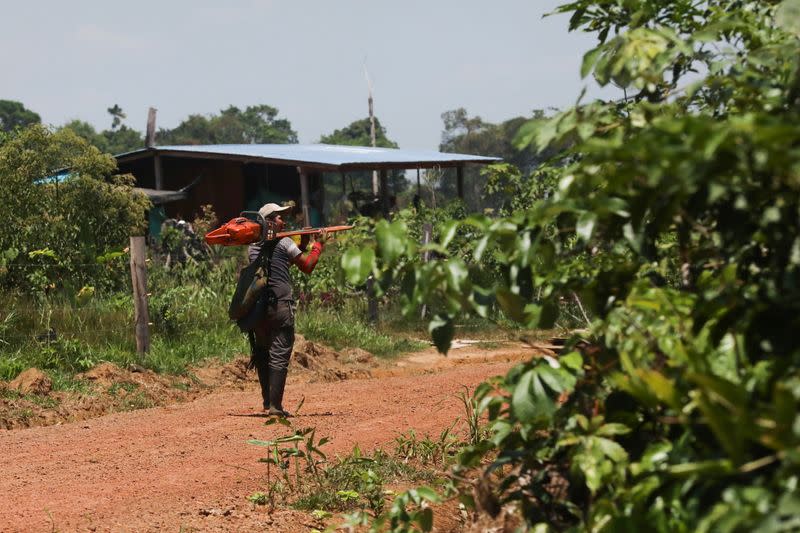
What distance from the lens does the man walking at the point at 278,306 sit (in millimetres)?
9305

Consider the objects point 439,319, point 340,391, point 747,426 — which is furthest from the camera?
point 340,391

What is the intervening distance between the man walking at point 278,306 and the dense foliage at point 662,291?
5.44 metres

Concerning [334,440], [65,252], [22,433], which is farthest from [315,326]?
[334,440]

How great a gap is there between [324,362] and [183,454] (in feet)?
19.1

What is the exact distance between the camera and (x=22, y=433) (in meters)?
9.31

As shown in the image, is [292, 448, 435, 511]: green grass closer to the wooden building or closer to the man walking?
the man walking

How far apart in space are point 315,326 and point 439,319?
11741 mm

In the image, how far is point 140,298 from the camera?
40.5 ft

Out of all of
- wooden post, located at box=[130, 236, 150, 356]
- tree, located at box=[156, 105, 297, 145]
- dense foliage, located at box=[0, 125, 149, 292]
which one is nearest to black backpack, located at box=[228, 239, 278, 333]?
wooden post, located at box=[130, 236, 150, 356]

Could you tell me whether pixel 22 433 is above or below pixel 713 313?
below

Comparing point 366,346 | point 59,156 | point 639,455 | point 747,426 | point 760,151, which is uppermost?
point 59,156

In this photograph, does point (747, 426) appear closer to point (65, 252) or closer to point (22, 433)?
point (22, 433)

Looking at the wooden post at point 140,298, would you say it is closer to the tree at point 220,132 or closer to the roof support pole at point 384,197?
the roof support pole at point 384,197

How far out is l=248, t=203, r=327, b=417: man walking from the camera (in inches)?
366
